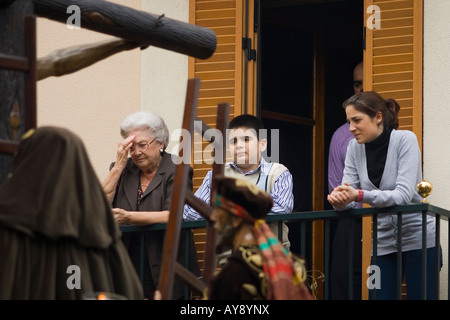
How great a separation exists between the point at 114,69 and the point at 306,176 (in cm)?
189

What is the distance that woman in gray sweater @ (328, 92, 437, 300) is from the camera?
26.9 feet

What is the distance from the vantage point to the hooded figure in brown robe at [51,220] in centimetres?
609

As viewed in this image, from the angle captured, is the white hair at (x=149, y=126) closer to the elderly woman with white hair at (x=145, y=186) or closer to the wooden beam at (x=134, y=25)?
the elderly woman with white hair at (x=145, y=186)

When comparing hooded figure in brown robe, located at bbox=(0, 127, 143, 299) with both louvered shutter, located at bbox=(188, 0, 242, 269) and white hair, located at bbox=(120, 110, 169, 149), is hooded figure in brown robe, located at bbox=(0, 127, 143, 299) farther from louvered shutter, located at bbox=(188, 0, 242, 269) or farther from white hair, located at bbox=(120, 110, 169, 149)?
louvered shutter, located at bbox=(188, 0, 242, 269)

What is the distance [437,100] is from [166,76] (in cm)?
214

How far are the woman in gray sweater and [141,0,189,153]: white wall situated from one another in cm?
241

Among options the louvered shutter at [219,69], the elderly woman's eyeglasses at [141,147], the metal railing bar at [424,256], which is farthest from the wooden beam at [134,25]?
the louvered shutter at [219,69]

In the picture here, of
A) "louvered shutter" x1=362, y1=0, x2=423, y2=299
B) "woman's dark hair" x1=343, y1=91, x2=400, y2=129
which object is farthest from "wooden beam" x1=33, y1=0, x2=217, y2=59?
"louvered shutter" x1=362, y1=0, x2=423, y2=299

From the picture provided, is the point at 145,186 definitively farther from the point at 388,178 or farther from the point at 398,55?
the point at 398,55

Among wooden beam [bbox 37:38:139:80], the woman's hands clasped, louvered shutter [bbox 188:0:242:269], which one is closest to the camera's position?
wooden beam [bbox 37:38:139:80]

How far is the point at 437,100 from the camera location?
9797 mm

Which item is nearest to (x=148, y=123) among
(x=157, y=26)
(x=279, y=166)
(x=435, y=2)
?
(x=279, y=166)

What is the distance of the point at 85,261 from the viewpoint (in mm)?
6352

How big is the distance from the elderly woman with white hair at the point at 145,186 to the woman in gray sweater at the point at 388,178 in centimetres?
110
